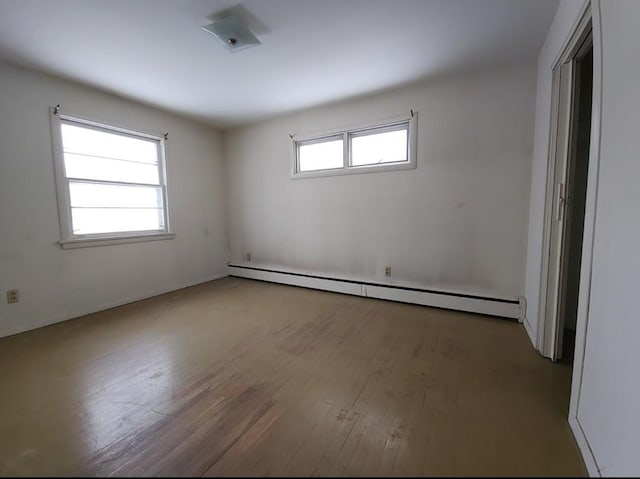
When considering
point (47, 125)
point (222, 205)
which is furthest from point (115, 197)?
point (222, 205)

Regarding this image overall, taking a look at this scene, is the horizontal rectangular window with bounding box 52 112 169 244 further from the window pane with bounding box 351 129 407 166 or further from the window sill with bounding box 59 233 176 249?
the window pane with bounding box 351 129 407 166

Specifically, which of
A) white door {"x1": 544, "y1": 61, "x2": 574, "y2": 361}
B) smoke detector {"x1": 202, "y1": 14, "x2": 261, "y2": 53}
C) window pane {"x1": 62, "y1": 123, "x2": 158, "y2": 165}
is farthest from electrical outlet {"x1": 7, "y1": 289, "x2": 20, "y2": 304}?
white door {"x1": 544, "y1": 61, "x2": 574, "y2": 361}

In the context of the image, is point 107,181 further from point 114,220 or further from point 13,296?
point 13,296

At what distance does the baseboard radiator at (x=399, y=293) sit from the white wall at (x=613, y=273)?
1480 mm

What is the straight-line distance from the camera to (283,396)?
153 centimetres

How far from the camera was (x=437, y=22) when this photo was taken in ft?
6.36

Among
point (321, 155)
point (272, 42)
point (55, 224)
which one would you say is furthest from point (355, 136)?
point (55, 224)

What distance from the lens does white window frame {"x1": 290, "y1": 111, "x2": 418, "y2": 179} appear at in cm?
301

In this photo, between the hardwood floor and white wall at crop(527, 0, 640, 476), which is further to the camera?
white wall at crop(527, 0, 640, 476)

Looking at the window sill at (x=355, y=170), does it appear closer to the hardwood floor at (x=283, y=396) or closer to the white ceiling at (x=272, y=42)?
the white ceiling at (x=272, y=42)

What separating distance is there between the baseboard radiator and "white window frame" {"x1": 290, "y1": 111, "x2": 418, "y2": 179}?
4.56ft

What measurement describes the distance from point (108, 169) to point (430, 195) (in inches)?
145

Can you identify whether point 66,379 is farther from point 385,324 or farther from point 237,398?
point 385,324

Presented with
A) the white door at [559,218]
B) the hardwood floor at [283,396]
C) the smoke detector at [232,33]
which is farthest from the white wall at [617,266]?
the smoke detector at [232,33]
